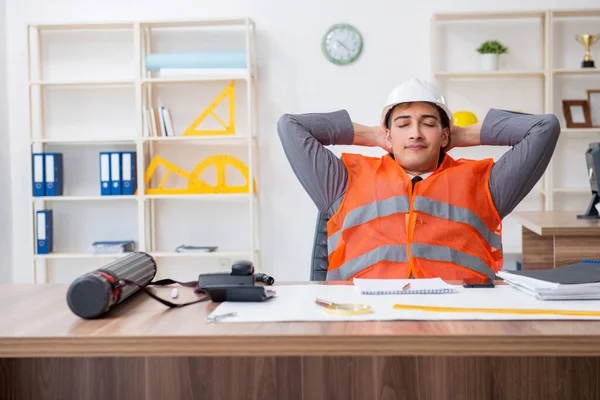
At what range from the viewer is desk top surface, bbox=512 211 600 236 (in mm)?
2777

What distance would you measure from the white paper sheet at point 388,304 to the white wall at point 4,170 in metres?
3.72

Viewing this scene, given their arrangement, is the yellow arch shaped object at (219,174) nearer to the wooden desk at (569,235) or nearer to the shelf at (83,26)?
the shelf at (83,26)

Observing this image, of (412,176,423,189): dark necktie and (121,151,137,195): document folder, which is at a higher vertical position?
(121,151,137,195): document folder

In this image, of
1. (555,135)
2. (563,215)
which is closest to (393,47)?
(563,215)

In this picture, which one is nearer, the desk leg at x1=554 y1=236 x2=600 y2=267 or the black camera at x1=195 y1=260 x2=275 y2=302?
the black camera at x1=195 y1=260 x2=275 y2=302

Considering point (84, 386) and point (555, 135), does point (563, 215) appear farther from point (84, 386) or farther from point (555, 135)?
point (84, 386)

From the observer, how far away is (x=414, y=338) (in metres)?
1.04

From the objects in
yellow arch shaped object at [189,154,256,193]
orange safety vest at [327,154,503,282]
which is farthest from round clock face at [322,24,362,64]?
orange safety vest at [327,154,503,282]

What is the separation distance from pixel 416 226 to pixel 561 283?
81 centimetres

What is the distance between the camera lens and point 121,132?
472 centimetres

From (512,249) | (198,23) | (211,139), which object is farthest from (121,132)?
(512,249)

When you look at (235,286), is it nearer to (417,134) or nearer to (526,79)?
(417,134)

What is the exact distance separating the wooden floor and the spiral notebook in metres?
0.15

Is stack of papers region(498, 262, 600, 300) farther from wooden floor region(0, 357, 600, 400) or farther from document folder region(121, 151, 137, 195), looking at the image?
document folder region(121, 151, 137, 195)
